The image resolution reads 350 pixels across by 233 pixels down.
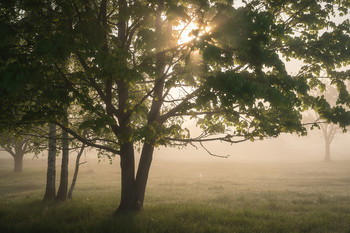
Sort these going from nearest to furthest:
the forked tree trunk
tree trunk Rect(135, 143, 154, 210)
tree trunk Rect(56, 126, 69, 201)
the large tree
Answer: the large tree < the forked tree trunk < tree trunk Rect(135, 143, 154, 210) < tree trunk Rect(56, 126, 69, 201)

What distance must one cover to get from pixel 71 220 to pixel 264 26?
9.06 meters

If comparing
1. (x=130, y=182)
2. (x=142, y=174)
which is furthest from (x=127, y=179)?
(x=142, y=174)

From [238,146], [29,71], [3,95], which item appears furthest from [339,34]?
[238,146]

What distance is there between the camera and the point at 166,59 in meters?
7.46

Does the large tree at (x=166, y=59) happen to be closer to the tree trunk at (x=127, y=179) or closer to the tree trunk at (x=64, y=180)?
the tree trunk at (x=127, y=179)

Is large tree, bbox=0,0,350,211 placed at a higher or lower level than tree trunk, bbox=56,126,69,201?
higher

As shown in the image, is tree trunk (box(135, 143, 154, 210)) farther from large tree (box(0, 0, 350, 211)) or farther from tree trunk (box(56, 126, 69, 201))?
tree trunk (box(56, 126, 69, 201))

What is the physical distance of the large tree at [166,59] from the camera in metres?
5.59

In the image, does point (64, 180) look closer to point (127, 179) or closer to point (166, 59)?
point (127, 179)

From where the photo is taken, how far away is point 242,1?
7773 millimetres

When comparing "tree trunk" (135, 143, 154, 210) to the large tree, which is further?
"tree trunk" (135, 143, 154, 210)

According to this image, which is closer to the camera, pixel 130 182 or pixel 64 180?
pixel 130 182

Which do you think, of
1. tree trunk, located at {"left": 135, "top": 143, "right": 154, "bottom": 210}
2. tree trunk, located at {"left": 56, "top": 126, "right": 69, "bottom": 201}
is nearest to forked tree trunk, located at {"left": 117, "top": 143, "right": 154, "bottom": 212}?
tree trunk, located at {"left": 135, "top": 143, "right": 154, "bottom": 210}

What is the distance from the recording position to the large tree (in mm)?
5594
